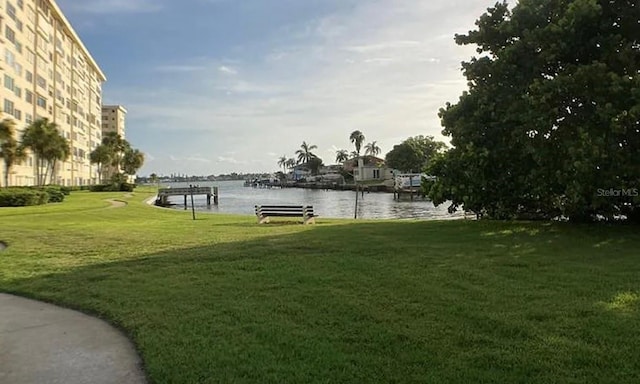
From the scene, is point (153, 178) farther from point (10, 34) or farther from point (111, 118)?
point (10, 34)

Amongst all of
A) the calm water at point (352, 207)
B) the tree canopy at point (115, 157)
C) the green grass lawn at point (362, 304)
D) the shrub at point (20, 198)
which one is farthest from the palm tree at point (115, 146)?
the green grass lawn at point (362, 304)

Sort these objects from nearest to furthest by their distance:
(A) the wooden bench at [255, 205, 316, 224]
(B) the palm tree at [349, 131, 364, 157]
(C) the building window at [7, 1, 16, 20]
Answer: (A) the wooden bench at [255, 205, 316, 224], (C) the building window at [7, 1, 16, 20], (B) the palm tree at [349, 131, 364, 157]

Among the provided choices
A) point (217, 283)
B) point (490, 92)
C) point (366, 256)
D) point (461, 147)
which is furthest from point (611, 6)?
point (217, 283)

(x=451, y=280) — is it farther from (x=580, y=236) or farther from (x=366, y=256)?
(x=580, y=236)

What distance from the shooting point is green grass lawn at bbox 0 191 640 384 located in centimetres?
452

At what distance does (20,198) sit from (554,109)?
32.8m

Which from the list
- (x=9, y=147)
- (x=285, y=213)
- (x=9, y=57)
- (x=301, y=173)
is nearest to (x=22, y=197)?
(x=9, y=147)

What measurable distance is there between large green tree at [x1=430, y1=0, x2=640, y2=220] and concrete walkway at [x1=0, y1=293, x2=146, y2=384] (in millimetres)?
10194

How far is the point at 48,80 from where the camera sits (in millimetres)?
69375

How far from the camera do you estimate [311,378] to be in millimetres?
4281

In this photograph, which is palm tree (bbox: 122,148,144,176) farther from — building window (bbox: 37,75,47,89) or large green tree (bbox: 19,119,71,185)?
large green tree (bbox: 19,119,71,185)

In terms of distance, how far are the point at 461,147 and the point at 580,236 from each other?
13.8 feet

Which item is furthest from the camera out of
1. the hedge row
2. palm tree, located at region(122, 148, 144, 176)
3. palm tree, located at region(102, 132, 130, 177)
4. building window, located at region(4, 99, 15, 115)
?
palm tree, located at region(122, 148, 144, 176)

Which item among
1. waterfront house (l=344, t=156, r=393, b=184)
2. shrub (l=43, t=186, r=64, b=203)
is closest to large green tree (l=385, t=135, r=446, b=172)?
waterfront house (l=344, t=156, r=393, b=184)
